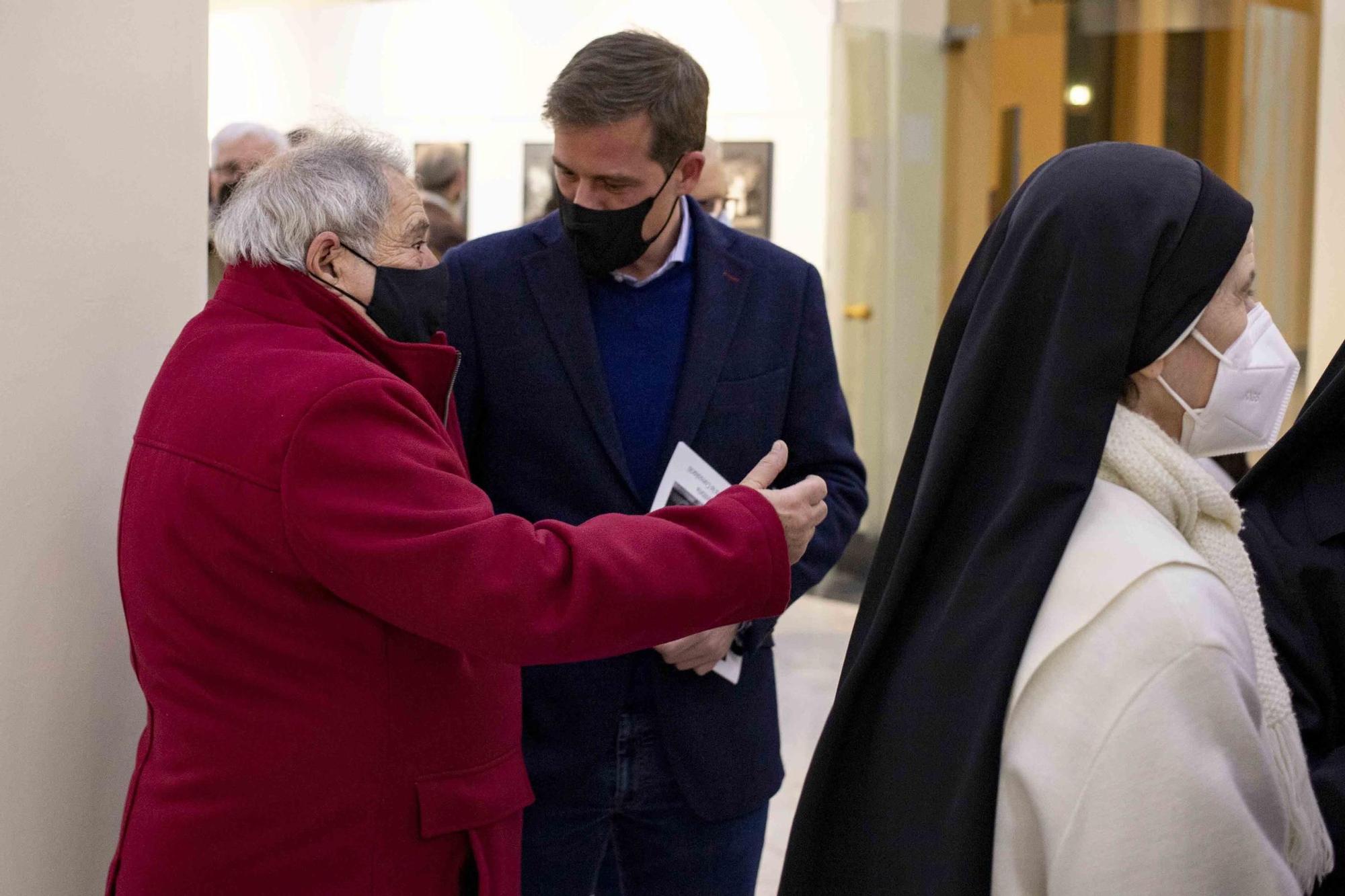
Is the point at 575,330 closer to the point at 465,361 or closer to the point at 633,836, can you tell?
the point at 465,361

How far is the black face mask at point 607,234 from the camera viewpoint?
242cm

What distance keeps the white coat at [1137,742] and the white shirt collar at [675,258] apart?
1218mm

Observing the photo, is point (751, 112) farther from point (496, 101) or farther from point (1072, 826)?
point (1072, 826)

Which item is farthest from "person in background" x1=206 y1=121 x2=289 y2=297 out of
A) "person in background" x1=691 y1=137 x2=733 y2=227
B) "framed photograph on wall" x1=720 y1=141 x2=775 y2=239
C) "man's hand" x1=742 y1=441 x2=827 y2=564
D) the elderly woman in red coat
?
"framed photograph on wall" x1=720 y1=141 x2=775 y2=239

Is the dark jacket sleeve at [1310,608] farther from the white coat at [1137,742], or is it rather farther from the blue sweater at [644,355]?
the blue sweater at [644,355]

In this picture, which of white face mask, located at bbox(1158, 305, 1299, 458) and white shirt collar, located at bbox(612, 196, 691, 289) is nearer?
white face mask, located at bbox(1158, 305, 1299, 458)

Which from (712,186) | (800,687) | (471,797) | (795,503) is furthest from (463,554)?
A: (800,687)

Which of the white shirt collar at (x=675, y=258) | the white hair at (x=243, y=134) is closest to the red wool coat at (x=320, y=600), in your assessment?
the white shirt collar at (x=675, y=258)

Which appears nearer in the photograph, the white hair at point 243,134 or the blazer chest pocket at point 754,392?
the blazer chest pocket at point 754,392

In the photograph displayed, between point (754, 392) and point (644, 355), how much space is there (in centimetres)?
21

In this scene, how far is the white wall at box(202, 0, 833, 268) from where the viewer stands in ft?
28.5

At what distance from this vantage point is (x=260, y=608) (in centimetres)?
174

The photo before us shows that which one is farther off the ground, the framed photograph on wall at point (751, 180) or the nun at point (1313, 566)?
the framed photograph on wall at point (751, 180)

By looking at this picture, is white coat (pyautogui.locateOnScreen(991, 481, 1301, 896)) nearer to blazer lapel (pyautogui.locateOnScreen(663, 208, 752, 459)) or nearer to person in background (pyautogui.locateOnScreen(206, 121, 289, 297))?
blazer lapel (pyautogui.locateOnScreen(663, 208, 752, 459))
